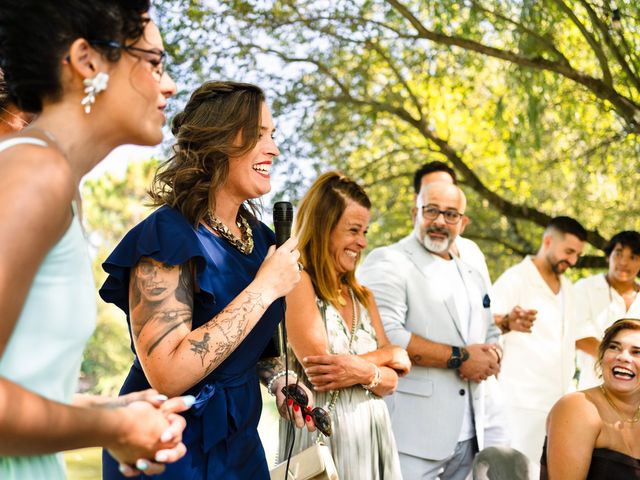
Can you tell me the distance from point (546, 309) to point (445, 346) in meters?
2.15

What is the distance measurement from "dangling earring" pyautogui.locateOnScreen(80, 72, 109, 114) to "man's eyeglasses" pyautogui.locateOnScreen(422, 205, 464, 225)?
12.3ft

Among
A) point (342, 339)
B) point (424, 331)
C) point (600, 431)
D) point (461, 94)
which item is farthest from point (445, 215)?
point (461, 94)

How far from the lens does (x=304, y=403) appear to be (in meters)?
3.04

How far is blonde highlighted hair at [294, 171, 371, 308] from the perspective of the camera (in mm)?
4027

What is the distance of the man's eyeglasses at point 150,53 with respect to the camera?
5.27 feet

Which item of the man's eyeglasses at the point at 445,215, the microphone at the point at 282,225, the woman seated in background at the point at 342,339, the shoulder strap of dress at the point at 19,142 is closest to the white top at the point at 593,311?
the man's eyeglasses at the point at 445,215

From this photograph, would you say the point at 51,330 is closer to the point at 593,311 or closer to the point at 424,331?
the point at 424,331

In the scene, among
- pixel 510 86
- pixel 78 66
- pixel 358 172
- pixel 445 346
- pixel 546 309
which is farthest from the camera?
pixel 358 172

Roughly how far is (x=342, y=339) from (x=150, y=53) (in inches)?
96.1

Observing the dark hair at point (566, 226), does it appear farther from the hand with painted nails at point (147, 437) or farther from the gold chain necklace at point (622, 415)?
the hand with painted nails at point (147, 437)

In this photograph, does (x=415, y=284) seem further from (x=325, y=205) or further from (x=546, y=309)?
(x=546, y=309)

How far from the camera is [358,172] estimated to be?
9.99 meters

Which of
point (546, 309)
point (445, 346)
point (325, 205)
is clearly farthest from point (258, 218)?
point (546, 309)

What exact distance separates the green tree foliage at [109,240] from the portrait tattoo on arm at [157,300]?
21.5m
